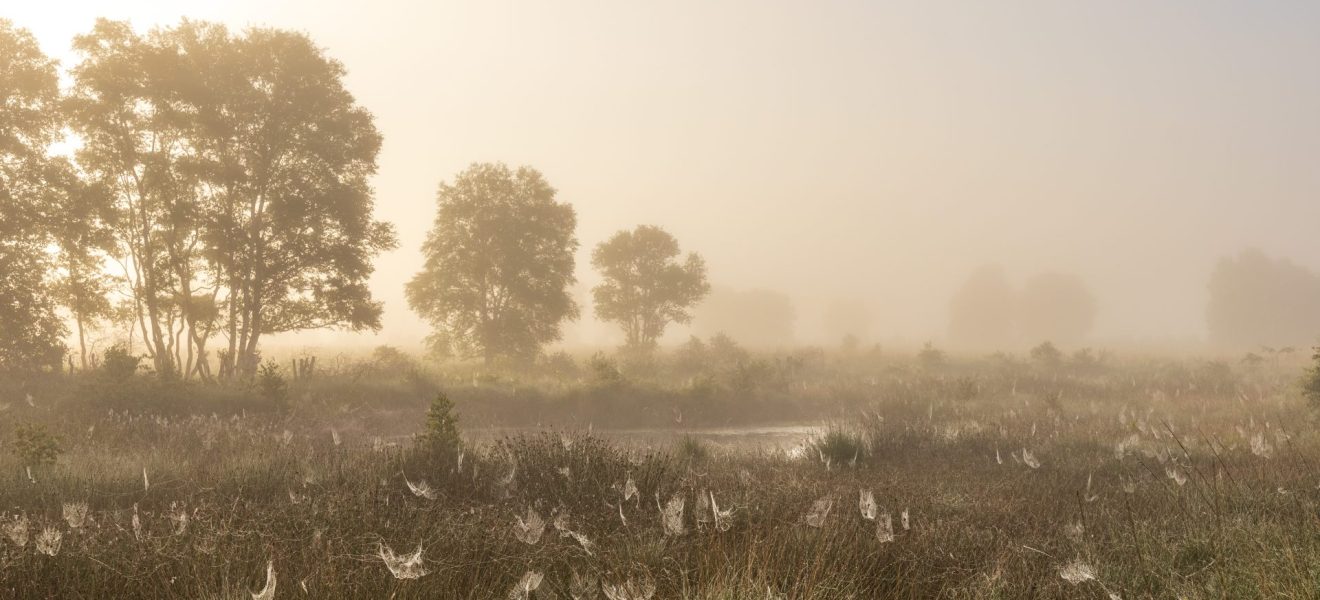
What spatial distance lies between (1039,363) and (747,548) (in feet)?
127

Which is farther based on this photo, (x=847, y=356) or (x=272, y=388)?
(x=847, y=356)

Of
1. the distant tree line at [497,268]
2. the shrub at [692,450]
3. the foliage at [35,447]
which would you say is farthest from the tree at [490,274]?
the foliage at [35,447]

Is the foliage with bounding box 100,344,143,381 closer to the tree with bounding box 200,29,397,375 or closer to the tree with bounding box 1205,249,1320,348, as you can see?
the tree with bounding box 200,29,397,375

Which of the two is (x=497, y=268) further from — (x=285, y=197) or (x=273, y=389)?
(x=273, y=389)

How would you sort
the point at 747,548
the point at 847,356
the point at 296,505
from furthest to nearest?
the point at 847,356 < the point at 296,505 < the point at 747,548

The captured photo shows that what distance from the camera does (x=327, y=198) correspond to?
71.4ft

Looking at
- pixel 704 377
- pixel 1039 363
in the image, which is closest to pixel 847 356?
pixel 1039 363

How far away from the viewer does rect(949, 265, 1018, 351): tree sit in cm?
9562

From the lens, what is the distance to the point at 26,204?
61.2 ft

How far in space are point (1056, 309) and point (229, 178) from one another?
99985 millimetres

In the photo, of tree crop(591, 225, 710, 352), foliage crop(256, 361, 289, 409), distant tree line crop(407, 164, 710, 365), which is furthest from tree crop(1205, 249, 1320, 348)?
foliage crop(256, 361, 289, 409)

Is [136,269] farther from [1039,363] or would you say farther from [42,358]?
[1039,363]

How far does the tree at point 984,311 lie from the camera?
95625 millimetres

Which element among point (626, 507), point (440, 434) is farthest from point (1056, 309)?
point (626, 507)
